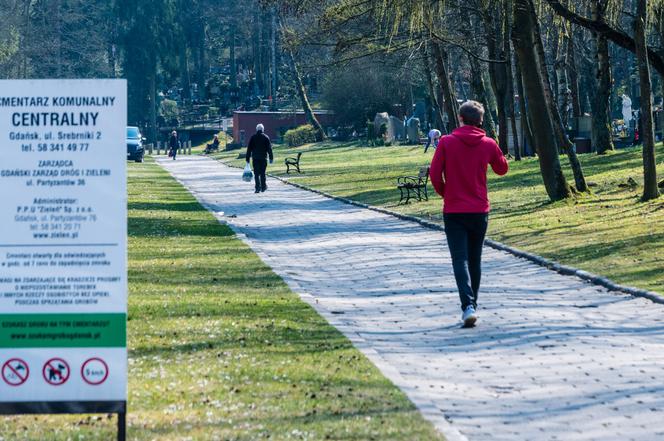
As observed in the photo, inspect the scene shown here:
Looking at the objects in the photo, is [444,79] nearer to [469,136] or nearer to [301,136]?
[469,136]

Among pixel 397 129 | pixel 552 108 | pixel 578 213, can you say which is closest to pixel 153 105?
pixel 397 129

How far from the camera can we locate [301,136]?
8919 cm

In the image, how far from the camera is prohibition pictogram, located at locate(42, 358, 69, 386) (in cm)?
754

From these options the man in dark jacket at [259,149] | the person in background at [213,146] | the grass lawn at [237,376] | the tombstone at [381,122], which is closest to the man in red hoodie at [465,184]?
the grass lawn at [237,376]

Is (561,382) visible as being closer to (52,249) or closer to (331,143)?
(52,249)

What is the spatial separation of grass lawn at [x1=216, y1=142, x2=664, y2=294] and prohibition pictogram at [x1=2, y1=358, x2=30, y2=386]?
29.1 ft

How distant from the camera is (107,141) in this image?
7684 mm

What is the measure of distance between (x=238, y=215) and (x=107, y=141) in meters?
22.5

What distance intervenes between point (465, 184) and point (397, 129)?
226ft

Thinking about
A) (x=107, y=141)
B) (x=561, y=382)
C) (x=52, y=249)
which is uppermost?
(x=107, y=141)

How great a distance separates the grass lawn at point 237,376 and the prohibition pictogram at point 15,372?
44 centimetres

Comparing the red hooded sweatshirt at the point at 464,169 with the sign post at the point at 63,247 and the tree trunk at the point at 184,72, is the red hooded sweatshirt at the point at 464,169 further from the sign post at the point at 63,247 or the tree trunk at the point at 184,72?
the tree trunk at the point at 184,72

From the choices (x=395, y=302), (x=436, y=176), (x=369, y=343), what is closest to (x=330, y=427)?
(x=369, y=343)

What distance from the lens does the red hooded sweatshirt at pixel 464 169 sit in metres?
12.6
